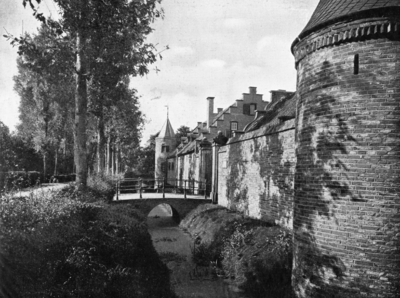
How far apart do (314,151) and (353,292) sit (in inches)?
111

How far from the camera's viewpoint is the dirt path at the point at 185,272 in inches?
A: 400

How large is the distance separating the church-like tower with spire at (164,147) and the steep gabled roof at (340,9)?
4030 centimetres

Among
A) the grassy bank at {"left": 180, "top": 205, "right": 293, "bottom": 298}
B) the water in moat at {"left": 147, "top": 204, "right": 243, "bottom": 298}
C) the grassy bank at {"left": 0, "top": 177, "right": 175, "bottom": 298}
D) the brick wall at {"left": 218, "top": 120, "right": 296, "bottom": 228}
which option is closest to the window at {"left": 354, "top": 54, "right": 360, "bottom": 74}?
the brick wall at {"left": 218, "top": 120, "right": 296, "bottom": 228}

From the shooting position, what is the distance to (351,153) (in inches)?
244

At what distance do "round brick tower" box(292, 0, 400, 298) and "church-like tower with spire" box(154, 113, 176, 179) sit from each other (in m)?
40.4

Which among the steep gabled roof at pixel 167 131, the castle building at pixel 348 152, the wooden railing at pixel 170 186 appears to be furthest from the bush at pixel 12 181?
the steep gabled roof at pixel 167 131

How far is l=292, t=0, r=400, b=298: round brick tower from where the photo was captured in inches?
230

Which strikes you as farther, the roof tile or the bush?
the bush

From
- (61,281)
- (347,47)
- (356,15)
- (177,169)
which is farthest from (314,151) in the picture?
(177,169)

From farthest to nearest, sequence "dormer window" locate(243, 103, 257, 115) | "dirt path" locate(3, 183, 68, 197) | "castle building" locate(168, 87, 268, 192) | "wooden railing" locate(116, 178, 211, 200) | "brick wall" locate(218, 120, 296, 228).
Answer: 1. "dormer window" locate(243, 103, 257, 115)
2. "castle building" locate(168, 87, 268, 192)
3. "wooden railing" locate(116, 178, 211, 200)
4. "brick wall" locate(218, 120, 296, 228)
5. "dirt path" locate(3, 183, 68, 197)

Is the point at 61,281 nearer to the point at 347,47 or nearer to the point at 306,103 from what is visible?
the point at 306,103

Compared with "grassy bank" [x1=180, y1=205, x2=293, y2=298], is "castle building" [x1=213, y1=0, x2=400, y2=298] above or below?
above

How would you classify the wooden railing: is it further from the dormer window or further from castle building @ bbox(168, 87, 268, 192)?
the dormer window

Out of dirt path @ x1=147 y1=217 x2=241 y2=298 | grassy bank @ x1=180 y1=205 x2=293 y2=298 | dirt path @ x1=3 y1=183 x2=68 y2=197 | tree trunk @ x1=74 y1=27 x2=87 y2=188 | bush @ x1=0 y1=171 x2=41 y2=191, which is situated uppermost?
tree trunk @ x1=74 y1=27 x2=87 y2=188
